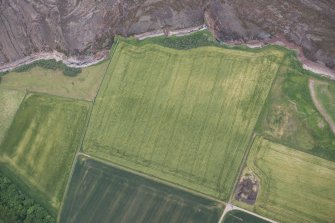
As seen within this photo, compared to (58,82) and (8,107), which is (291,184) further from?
(8,107)

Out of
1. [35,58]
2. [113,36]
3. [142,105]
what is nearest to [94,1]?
[113,36]

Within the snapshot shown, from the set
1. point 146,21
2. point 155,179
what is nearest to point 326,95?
point 155,179

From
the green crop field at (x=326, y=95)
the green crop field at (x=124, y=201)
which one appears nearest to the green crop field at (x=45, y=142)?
the green crop field at (x=124, y=201)

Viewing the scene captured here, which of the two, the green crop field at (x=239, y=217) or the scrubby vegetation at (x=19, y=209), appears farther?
the scrubby vegetation at (x=19, y=209)

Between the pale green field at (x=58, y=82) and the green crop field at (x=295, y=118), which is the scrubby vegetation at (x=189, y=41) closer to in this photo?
the pale green field at (x=58, y=82)

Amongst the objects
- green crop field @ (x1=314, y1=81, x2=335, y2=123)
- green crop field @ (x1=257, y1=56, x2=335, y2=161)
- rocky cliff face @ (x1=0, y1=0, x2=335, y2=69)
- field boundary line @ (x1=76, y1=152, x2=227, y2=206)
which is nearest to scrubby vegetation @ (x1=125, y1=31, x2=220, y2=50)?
rocky cliff face @ (x1=0, y1=0, x2=335, y2=69)

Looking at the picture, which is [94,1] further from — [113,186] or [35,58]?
[113,186]
